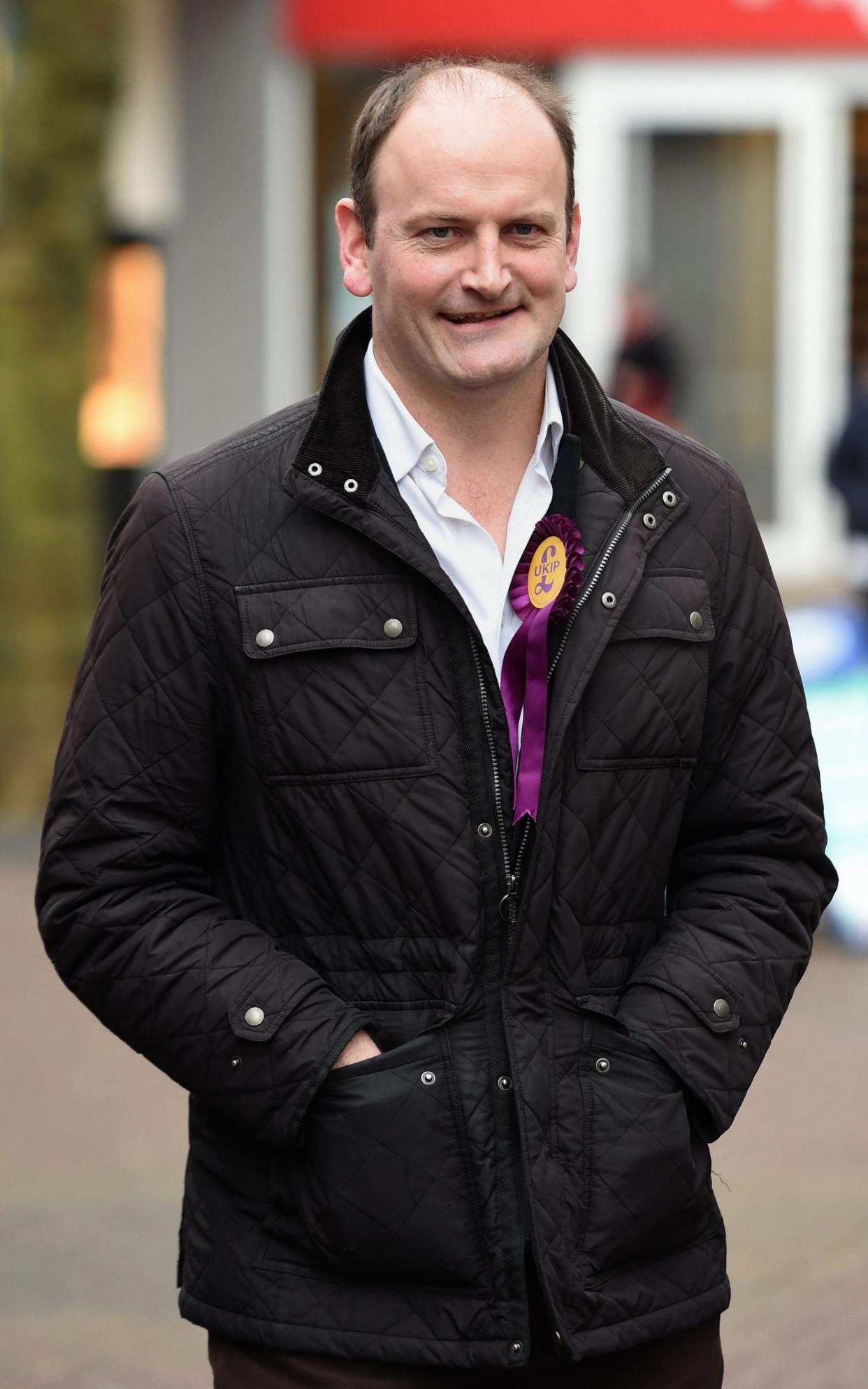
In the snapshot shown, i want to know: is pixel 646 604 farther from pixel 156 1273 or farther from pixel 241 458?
pixel 156 1273

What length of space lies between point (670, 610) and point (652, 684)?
9cm

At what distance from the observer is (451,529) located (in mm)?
2561

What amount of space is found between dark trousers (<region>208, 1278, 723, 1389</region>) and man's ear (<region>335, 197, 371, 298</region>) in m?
1.13

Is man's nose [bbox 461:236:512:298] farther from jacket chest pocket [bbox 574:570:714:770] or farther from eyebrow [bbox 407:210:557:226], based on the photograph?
jacket chest pocket [bbox 574:570:714:770]

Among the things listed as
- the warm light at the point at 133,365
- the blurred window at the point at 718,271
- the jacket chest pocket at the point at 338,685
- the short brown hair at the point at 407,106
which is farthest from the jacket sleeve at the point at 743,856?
the blurred window at the point at 718,271

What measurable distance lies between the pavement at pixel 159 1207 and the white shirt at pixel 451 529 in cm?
198

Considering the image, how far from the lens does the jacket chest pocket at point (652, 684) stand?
252 centimetres

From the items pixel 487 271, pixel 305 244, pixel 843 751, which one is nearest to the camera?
pixel 487 271

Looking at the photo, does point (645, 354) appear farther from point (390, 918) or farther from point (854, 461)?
point (390, 918)

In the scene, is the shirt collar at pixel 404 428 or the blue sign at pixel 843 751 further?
the blue sign at pixel 843 751

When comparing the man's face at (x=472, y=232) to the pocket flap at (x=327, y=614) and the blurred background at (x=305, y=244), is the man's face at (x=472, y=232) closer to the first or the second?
the pocket flap at (x=327, y=614)

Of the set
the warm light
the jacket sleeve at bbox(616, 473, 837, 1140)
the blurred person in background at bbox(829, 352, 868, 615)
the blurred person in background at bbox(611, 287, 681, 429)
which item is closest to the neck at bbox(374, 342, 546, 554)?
the jacket sleeve at bbox(616, 473, 837, 1140)

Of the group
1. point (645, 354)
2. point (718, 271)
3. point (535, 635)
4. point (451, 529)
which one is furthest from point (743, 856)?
point (718, 271)

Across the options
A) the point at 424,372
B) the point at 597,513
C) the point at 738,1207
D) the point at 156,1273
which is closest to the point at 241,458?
the point at 424,372
